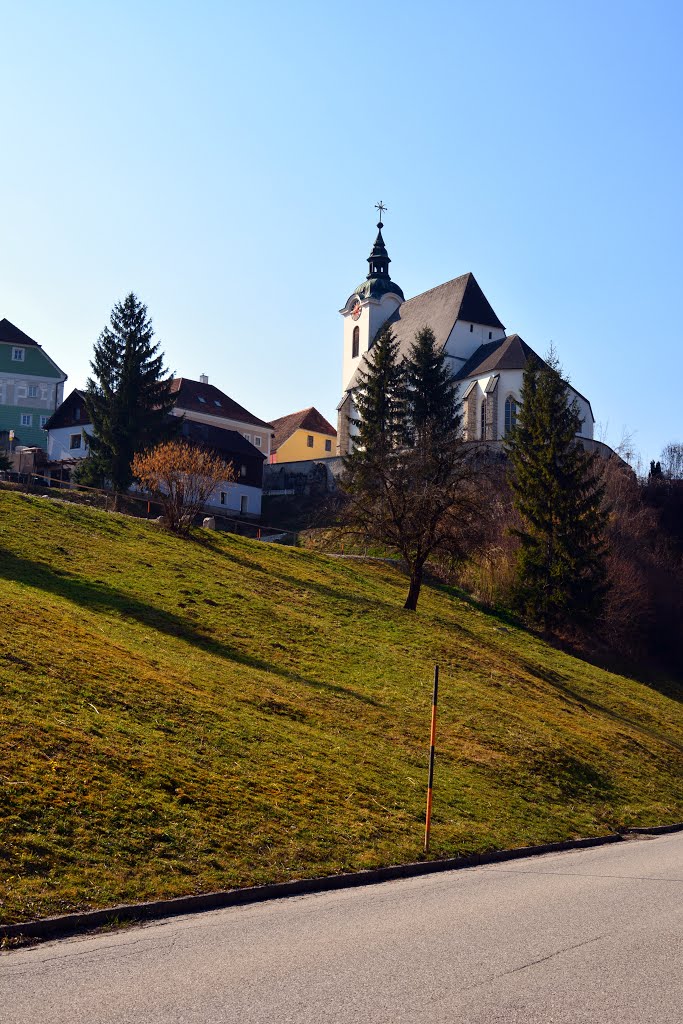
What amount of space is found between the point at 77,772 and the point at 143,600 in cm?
1484

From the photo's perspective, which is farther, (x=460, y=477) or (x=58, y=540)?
(x=460, y=477)

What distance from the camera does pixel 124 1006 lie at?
6684 mm

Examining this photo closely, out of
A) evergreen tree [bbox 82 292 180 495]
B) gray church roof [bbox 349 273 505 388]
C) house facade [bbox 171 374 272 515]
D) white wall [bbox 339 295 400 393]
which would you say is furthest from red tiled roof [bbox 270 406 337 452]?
evergreen tree [bbox 82 292 180 495]

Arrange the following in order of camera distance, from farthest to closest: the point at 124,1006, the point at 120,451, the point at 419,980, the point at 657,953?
the point at 120,451 → the point at 657,953 → the point at 419,980 → the point at 124,1006

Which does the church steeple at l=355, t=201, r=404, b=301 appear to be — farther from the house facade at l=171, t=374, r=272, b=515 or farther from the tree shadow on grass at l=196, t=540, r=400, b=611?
the tree shadow on grass at l=196, t=540, r=400, b=611

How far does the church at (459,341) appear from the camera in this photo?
256ft

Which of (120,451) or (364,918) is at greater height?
(120,451)

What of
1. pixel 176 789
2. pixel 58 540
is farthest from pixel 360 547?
pixel 176 789

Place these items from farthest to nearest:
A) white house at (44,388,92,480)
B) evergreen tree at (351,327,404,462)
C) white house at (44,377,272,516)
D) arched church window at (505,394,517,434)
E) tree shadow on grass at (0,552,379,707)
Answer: arched church window at (505,394,517,434), white house at (44,388,92,480), evergreen tree at (351,327,404,462), white house at (44,377,272,516), tree shadow on grass at (0,552,379,707)

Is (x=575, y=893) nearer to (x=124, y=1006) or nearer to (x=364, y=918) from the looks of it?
(x=364, y=918)

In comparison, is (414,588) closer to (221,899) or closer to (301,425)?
(221,899)

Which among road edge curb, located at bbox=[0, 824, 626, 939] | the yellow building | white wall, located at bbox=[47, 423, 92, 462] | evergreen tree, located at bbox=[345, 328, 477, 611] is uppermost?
the yellow building

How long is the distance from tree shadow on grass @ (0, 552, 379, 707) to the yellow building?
245 feet

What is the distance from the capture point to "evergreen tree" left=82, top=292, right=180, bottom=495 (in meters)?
57.7
